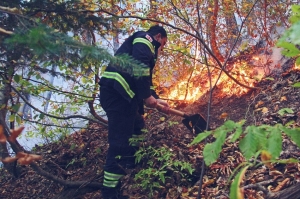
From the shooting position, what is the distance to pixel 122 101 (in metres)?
4.39

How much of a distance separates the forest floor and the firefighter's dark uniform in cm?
20

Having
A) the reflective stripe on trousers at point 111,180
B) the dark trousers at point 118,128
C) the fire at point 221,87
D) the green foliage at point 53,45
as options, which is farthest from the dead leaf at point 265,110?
the green foliage at point 53,45

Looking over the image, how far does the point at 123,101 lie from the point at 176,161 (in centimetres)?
100

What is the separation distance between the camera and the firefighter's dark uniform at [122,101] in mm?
4180

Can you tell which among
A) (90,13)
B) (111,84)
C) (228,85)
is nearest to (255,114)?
(228,85)

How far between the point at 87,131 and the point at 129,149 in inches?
72.1

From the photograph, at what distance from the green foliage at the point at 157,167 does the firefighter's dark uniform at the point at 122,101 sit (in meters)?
0.22

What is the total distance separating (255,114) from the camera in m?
5.11

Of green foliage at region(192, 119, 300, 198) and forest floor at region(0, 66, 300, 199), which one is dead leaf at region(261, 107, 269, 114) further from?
green foliage at region(192, 119, 300, 198)

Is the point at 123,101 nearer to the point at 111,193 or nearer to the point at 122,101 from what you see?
the point at 122,101

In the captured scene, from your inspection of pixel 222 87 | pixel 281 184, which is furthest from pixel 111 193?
pixel 222 87

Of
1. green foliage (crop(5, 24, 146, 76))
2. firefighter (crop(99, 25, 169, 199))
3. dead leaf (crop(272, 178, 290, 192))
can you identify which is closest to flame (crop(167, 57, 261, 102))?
firefighter (crop(99, 25, 169, 199))

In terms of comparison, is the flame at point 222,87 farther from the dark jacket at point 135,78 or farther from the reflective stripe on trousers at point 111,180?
the reflective stripe on trousers at point 111,180

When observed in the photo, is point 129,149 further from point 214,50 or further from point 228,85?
point 214,50
